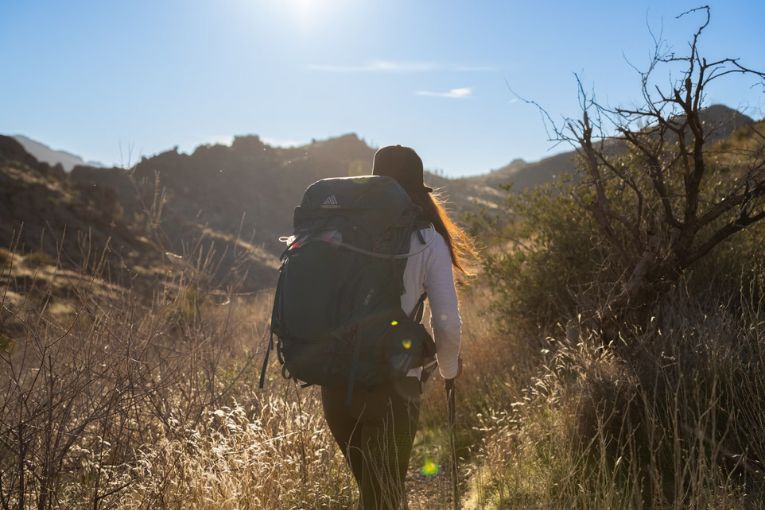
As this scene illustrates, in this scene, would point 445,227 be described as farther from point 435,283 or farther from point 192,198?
point 192,198

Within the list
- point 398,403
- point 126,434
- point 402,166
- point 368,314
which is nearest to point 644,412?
point 398,403

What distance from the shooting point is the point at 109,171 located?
40312mm

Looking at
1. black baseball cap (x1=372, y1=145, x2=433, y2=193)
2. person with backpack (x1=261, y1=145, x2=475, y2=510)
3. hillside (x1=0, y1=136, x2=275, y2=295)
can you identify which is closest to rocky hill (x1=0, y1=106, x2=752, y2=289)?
hillside (x1=0, y1=136, x2=275, y2=295)

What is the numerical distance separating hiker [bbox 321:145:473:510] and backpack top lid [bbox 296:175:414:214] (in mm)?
161

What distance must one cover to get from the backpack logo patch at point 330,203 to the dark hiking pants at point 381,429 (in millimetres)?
711

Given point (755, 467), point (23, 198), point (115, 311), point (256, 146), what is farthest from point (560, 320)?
point (256, 146)

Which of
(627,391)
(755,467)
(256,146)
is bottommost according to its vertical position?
(755,467)

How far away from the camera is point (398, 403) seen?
2.35 metres

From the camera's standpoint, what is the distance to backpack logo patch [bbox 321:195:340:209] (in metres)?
2.35

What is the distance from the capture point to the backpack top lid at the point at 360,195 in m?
2.31

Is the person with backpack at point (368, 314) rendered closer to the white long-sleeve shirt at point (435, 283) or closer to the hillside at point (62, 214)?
the white long-sleeve shirt at point (435, 283)

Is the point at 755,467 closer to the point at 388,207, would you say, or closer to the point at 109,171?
the point at 388,207

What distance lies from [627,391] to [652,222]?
1.57 m

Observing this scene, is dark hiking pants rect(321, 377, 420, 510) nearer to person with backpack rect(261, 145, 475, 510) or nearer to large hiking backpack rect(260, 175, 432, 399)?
person with backpack rect(261, 145, 475, 510)
